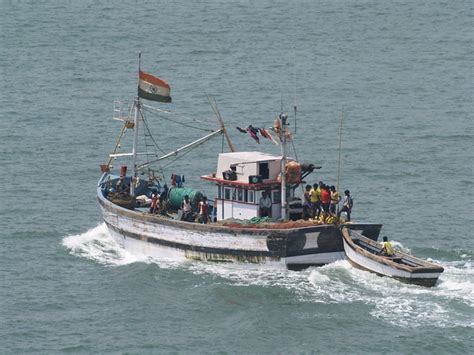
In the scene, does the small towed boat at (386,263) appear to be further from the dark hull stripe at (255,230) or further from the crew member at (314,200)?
the crew member at (314,200)

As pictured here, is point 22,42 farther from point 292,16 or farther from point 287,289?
point 287,289

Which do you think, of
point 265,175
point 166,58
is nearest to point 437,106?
point 166,58

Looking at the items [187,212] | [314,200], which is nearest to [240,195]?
[187,212]

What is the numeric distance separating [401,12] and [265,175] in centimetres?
8467

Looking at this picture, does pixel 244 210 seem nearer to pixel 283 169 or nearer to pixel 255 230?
pixel 255 230

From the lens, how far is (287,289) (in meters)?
63.4

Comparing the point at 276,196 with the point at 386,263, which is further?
the point at 276,196

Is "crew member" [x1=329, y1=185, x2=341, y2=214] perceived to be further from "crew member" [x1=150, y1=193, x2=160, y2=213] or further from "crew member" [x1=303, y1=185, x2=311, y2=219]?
"crew member" [x1=150, y1=193, x2=160, y2=213]

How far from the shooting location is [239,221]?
6756 centimetres

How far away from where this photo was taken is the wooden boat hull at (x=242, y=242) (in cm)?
6525

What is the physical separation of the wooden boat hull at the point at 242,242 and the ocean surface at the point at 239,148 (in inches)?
26.6

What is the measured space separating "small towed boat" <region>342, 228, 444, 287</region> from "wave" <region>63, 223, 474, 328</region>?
1.04 ft

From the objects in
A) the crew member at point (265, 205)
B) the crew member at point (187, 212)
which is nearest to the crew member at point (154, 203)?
the crew member at point (187, 212)

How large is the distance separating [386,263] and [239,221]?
8175mm
